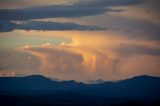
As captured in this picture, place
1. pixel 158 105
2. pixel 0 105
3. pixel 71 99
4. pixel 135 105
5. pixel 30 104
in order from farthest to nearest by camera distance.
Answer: pixel 71 99, pixel 30 104, pixel 0 105, pixel 135 105, pixel 158 105

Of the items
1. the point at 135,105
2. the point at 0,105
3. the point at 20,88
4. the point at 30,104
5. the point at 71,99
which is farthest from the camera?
the point at 20,88

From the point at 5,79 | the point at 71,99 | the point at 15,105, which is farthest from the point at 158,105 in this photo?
the point at 5,79

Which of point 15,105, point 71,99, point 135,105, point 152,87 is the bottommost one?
point 152,87

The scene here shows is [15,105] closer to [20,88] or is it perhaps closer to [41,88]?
[20,88]

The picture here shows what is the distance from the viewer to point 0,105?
298 feet

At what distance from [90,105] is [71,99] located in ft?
78.3

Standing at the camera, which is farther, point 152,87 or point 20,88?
point 152,87

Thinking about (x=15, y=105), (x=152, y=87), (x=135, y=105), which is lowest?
(x=152, y=87)

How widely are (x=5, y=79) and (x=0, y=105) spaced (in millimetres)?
101643

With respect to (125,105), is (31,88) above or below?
below

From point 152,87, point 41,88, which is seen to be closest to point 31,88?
point 41,88

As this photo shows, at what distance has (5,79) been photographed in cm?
19125

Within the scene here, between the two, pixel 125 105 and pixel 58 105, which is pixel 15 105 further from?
pixel 125 105

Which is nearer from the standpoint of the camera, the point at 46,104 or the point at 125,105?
the point at 125,105
